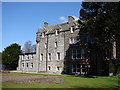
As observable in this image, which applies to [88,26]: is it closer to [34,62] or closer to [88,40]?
[88,40]

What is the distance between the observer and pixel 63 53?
4222 cm

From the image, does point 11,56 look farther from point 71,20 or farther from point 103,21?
point 103,21

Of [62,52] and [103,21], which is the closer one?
[103,21]

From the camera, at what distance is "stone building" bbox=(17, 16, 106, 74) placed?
35562 mm

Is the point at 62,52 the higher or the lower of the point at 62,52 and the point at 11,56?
the higher

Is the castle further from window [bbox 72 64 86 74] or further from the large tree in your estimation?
the large tree

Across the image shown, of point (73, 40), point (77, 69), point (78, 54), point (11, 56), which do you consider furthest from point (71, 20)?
point (11, 56)

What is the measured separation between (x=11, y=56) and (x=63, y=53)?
96.3 ft

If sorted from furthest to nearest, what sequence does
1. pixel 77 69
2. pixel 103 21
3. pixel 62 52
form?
pixel 62 52 < pixel 77 69 < pixel 103 21

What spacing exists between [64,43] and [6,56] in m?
31.6

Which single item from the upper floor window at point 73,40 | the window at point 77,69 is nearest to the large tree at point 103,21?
the window at point 77,69

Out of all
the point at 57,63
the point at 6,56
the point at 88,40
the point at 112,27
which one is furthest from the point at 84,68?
the point at 6,56

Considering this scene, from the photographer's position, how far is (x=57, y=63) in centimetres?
4328

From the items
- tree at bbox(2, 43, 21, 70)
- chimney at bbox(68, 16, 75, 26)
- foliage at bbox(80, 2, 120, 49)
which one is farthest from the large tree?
tree at bbox(2, 43, 21, 70)
